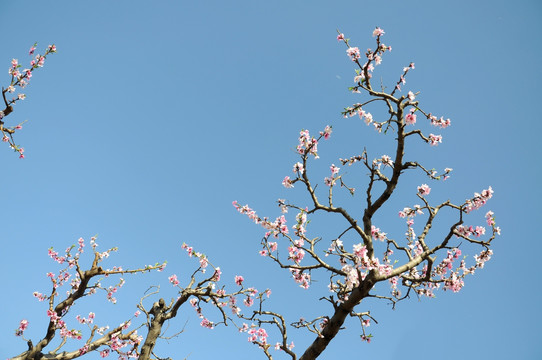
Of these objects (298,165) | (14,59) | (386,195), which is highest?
(386,195)

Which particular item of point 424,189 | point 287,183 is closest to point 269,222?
point 287,183

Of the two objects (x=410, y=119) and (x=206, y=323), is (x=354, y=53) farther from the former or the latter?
(x=206, y=323)

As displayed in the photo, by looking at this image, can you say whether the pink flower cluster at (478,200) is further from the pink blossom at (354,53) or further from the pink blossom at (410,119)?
the pink blossom at (354,53)

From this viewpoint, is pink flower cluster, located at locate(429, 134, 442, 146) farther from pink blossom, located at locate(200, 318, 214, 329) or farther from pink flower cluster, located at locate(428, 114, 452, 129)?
pink blossom, located at locate(200, 318, 214, 329)

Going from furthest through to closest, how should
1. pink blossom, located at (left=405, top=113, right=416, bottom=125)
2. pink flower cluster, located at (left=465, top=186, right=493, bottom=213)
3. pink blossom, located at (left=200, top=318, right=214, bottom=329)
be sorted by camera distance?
pink blossom, located at (left=200, top=318, right=214, bottom=329)
pink blossom, located at (left=405, top=113, right=416, bottom=125)
pink flower cluster, located at (left=465, top=186, right=493, bottom=213)

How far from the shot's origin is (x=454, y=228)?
6895 millimetres

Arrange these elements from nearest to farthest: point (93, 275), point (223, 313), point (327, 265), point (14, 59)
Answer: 1. point (327, 265)
2. point (14, 59)
3. point (223, 313)
4. point (93, 275)

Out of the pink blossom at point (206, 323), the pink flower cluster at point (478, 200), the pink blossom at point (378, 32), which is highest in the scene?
the pink blossom at point (378, 32)

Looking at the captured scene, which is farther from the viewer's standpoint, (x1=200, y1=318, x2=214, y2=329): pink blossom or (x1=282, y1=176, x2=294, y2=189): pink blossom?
(x1=200, y1=318, x2=214, y2=329): pink blossom

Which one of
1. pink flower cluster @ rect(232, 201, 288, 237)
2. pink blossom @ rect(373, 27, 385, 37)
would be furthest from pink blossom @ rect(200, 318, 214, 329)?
pink blossom @ rect(373, 27, 385, 37)

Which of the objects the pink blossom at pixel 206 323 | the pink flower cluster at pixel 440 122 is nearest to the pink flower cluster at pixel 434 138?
the pink flower cluster at pixel 440 122

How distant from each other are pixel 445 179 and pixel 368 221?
223cm

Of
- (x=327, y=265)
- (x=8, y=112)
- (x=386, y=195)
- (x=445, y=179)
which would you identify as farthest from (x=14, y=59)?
(x=445, y=179)

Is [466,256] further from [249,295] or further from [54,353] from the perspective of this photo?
[54,353]
